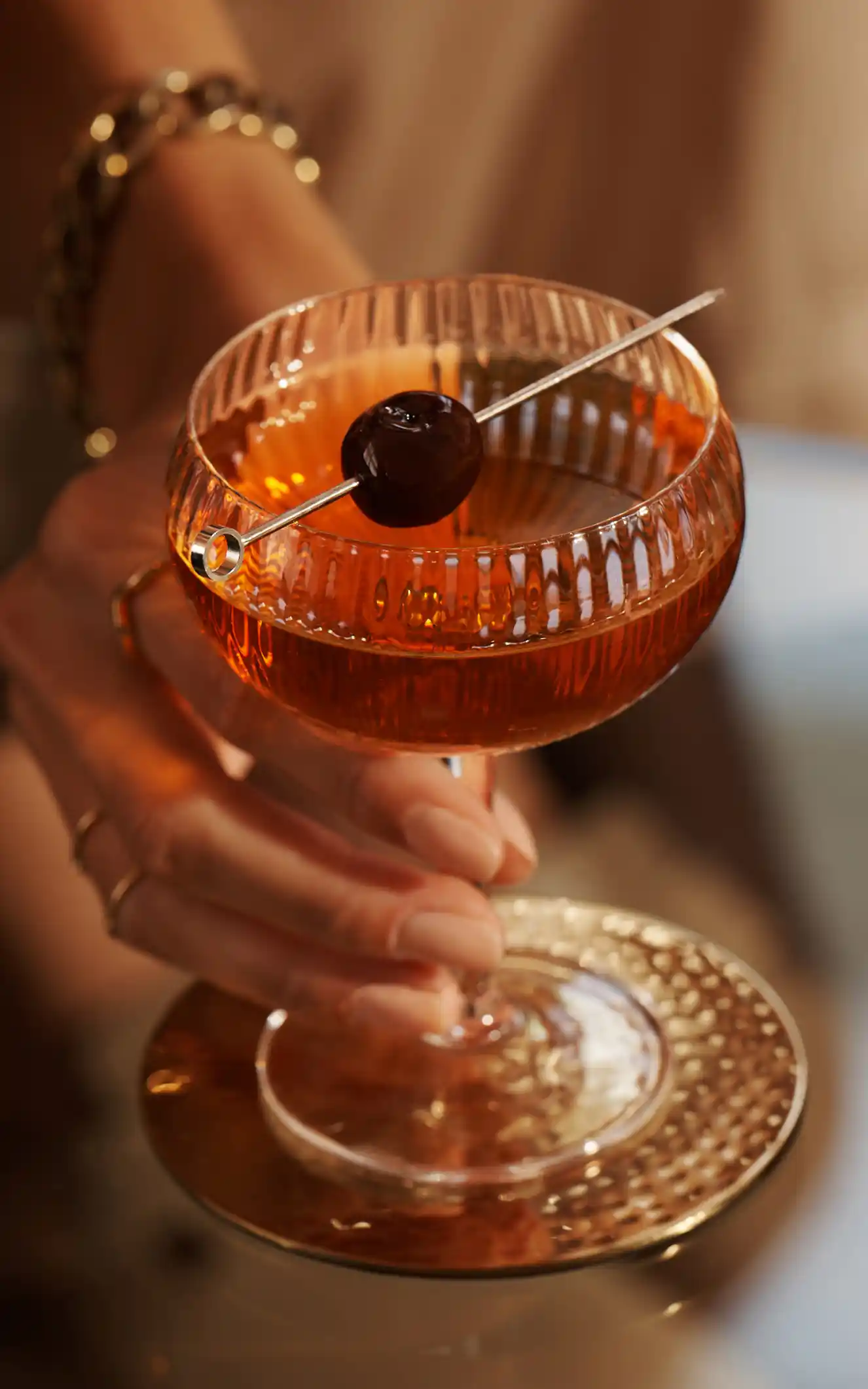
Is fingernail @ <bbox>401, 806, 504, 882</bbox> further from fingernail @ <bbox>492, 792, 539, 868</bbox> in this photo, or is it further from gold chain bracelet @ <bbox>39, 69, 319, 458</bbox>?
gold chain bracelet @ <bbox>39, 69, 319, 458</bbox>

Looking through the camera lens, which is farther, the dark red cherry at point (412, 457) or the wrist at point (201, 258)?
the wrist at point (201, 258)

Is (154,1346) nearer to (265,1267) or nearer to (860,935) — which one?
(265,1267)

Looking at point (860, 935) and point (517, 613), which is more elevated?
point (517, 613)

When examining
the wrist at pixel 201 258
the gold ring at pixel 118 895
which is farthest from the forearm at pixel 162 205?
the gold ring at pixel 118 895

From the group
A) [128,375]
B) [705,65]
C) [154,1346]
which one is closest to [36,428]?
[128,375]

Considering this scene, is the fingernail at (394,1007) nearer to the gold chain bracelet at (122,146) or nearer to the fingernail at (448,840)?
the fingernail at (448,840)

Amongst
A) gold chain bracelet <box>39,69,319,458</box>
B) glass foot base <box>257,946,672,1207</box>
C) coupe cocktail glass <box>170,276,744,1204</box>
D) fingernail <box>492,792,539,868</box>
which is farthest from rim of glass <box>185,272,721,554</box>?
gold chain bracelet <box>39,69,319,458</box>

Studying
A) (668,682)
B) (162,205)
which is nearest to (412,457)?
(668,682)

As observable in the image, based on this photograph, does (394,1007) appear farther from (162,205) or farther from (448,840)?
(162,205)
